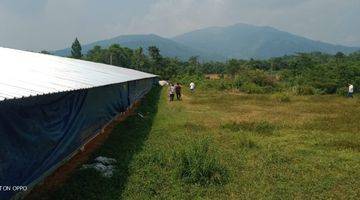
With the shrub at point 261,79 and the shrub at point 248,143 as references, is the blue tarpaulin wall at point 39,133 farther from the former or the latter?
the shrub at point 261,79

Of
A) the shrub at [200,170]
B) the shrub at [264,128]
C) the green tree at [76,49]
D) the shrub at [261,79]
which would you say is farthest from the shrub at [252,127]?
the green tree at [76,49]

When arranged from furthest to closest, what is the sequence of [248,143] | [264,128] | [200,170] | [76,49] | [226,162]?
[76,49] → [264,128] → [248,143] → [226,162] → [200,170]

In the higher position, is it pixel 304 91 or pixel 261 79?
pixel 261 79

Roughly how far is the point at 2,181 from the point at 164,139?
29.4 ft

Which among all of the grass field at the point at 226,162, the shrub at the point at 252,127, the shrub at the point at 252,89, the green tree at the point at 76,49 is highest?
the green tree at the point at 76,49

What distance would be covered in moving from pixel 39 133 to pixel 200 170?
386 cm

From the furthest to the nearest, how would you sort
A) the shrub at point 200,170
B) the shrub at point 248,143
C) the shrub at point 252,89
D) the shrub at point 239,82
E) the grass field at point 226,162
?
the shrub at point 239,82 → the shrub at point 252,89 → the shrub at point 248,143 → the shrub at point 200,170 → the grass field at point 226,162

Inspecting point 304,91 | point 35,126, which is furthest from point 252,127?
point 304,91

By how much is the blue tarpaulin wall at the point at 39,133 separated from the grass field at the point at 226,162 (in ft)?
2.37

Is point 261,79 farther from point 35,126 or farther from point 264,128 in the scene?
point 35,126

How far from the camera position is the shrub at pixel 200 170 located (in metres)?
10.6

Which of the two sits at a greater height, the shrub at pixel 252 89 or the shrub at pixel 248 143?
the shrub at pixel 252 89

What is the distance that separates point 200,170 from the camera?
1080 cm

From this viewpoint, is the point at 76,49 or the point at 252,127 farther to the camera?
the point at 76,49
